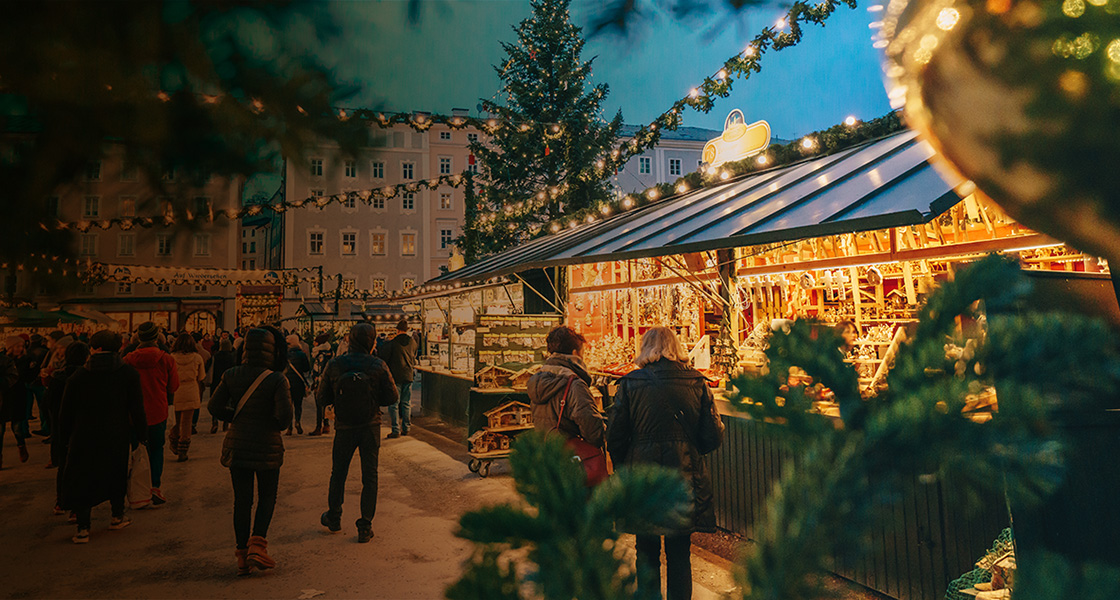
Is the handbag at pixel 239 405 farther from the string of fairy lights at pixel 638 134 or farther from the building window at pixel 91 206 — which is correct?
the building window at pixel 91 206

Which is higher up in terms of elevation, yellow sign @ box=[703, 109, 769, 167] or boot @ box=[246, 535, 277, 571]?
yellow sign @ box=[703, 109, 769, 167]

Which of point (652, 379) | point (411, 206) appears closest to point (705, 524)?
point (652, 379)

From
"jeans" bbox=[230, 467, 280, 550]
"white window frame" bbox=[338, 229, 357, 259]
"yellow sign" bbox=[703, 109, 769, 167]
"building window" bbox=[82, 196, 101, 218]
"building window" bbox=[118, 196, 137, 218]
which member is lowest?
"jeans" bbox=[230, 467, 280, 550]

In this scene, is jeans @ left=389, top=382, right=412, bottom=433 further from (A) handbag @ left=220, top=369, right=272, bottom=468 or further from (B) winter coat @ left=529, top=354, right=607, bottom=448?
(B) winter coat @ left=529, top=354, right=607, bottom=448

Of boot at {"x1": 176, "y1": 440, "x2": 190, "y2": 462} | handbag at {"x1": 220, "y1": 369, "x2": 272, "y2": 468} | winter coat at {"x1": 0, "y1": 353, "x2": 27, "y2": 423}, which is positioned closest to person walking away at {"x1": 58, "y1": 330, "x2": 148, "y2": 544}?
handbag at {"x1": 220, "y1": 369, "x2": 272, "y2": 468}

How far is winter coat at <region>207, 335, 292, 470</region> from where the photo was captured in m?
4.16

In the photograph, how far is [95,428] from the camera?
15.7 feet

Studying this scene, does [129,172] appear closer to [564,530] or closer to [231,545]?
[564,530]

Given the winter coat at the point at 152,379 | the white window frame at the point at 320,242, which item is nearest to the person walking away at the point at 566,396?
the winter coat at the point at 152,379

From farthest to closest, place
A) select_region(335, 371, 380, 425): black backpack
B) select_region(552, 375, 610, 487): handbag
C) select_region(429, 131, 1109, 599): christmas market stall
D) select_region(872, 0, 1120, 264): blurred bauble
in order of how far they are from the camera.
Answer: select_region(335, 371, 380, 425): black backpack → select_region(552, 375, 610, 487): handbag → select_region(429, 131, 1109, 599): christmas market stall → select_region(872, 0, 1120, 264): blurred bauble

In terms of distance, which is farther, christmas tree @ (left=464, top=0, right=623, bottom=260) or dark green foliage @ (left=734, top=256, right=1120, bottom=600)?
christmas tree @ (left=464, top=0, right=623, bottom=260)

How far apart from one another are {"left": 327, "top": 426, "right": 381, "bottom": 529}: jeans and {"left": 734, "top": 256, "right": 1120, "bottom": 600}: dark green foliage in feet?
15.9

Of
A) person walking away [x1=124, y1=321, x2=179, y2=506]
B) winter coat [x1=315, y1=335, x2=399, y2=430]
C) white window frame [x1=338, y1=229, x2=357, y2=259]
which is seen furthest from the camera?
white window frame [x1=338, y1=229, x2=357, y2=259]

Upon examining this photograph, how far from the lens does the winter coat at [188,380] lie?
24.2 feet
